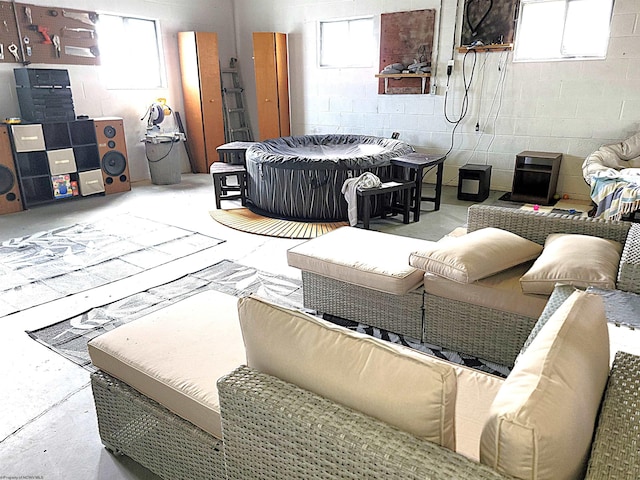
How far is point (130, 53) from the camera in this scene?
643 centimetres

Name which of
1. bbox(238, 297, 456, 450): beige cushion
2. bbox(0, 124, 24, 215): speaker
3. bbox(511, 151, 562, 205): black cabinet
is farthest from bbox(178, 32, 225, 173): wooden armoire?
bbox(238, 297, 456, 450): beige cushion

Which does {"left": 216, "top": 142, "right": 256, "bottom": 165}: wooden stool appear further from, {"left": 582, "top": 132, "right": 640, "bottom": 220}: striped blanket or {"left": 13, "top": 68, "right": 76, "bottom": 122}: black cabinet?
{"left": 582, "top": 132, "right": 640, "bottom": 220}: striped blanket

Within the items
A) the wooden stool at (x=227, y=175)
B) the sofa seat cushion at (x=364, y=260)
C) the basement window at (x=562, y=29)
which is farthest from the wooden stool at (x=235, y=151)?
the basement window at (x=562, y=29)

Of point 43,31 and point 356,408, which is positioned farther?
point 43,31

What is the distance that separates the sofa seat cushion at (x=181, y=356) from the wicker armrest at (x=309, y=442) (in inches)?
9.5

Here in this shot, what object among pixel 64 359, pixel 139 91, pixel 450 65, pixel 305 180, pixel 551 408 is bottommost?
pixel 64 359

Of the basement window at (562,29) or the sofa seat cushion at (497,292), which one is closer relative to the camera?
the sofa seat cushion at (497,292)

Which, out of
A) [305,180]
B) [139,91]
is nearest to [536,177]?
[305,180]

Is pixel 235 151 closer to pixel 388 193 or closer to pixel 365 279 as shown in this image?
pixel 388 193

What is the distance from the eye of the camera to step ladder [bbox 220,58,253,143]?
759cm

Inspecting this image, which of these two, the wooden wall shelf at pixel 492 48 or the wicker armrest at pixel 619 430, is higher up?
the wooden wall shelf at pixel 492 48

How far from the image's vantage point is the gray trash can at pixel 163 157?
20.7 ft

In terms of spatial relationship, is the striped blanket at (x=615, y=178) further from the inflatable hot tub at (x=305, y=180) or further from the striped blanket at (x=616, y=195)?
the inflatable hot tub at (x=305, y=180)

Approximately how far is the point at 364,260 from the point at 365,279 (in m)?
0.12
